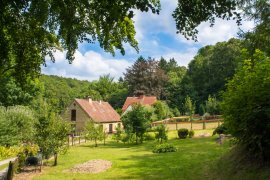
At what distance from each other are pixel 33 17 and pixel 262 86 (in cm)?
794

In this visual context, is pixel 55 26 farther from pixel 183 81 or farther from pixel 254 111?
pixel 183 81

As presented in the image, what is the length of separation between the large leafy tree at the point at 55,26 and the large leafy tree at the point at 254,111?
5.52 metres

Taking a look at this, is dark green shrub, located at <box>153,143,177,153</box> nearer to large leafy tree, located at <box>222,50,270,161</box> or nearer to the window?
large leafy tree, located at <box>222,50,270,161</box>

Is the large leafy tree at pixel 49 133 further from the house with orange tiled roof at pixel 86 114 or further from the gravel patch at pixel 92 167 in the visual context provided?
the house with orange tiled roof at pixel 86 114

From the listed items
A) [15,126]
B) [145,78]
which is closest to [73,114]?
[15,126]

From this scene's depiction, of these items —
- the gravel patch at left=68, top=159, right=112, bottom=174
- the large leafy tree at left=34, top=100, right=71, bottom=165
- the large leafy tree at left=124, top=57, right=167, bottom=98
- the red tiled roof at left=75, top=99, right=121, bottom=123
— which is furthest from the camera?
the large leafy tree at left=124, top=57, right=167, bottom=98

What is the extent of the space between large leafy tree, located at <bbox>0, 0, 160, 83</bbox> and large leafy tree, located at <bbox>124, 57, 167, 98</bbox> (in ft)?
232

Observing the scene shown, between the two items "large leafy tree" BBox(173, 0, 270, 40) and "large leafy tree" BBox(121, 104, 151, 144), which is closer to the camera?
"large leafy tree" BBox(173, 0, 270, 40)

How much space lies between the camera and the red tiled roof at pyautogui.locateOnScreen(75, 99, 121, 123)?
5447cm

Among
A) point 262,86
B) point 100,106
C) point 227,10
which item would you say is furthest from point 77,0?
point 100,106

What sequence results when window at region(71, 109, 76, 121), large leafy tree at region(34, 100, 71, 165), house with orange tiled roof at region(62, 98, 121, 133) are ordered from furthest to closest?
window at region(71, 109, 76, 121) → house with orange tiled roof at region(62, 98, 121, 133) → large leafy tree at region(34, 100, 71, 165)

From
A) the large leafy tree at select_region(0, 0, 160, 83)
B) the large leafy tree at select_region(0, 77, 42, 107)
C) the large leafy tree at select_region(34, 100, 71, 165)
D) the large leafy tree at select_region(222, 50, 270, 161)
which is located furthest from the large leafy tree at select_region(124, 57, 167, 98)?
the large leafy tree at select_region(0, 0, 160, 83)

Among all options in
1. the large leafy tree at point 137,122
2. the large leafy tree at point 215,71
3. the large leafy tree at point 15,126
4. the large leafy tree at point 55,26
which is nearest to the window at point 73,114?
the large leafy tree at point 15,126

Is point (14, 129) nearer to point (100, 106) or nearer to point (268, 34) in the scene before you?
point (268, 34)
